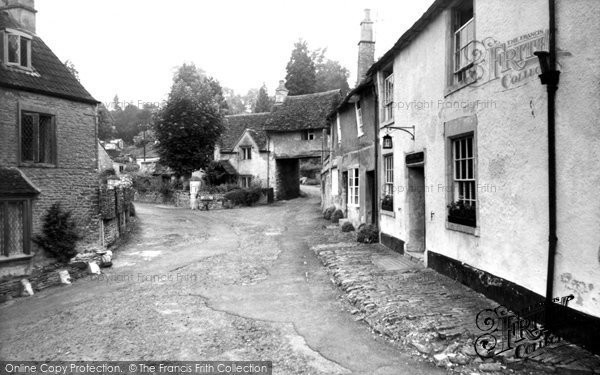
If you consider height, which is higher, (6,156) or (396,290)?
(6,156)

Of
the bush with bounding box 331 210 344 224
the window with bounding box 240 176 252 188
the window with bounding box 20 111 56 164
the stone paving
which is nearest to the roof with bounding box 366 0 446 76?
the stone paving

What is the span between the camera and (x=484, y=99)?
7637 millimetres

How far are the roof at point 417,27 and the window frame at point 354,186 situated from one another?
579 cm

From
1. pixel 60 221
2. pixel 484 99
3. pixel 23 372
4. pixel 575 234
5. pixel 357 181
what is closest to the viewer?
pixel 575 234

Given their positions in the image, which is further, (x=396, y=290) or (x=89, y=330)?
(x=396, y=290)

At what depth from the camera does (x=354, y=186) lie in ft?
59.8

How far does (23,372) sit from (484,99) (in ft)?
29.4

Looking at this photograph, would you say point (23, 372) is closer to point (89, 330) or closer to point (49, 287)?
point (89, 330)

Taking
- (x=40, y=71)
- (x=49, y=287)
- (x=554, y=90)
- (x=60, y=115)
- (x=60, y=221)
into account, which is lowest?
(x=49, y=287)

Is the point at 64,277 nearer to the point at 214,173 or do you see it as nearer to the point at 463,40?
the point at 463,40

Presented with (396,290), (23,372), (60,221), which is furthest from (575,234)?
(60,221)

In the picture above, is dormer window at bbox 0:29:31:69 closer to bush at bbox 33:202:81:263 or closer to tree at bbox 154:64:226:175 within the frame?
bush at bbox 33:202:81:263

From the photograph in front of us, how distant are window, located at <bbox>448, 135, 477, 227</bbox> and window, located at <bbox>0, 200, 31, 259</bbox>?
12.2 meters

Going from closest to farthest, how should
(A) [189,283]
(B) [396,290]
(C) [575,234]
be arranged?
(C) [575,234] → (B) [396,290] → (A) [189,283]
